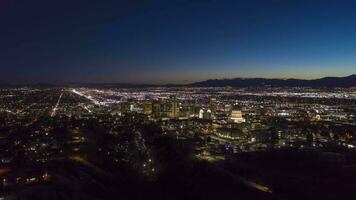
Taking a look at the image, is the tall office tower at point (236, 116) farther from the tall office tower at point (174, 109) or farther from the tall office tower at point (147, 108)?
the tall office tower at point (147, 108)

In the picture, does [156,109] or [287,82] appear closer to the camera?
[156,109]

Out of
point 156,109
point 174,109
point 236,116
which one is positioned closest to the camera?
point 236,116

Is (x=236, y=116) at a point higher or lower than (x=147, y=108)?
lower

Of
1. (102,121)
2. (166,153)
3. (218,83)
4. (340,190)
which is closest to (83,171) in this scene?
(166,153)

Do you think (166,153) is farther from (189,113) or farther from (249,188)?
(189,113)

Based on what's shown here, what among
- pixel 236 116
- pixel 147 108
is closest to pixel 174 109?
pixel 147 108

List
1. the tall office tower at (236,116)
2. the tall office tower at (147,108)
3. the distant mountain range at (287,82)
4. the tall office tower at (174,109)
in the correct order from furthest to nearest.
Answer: the distant mountain range at (287,82) < the tall office tower at (147,108) < the tall office tower at (174,109) < the tall office tower at (236,116)

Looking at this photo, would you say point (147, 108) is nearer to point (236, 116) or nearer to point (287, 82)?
point (236, 116)

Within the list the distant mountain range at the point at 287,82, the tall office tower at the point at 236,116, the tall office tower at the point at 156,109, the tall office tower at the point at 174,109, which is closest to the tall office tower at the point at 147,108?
the tall office tower at the point at 156,109
